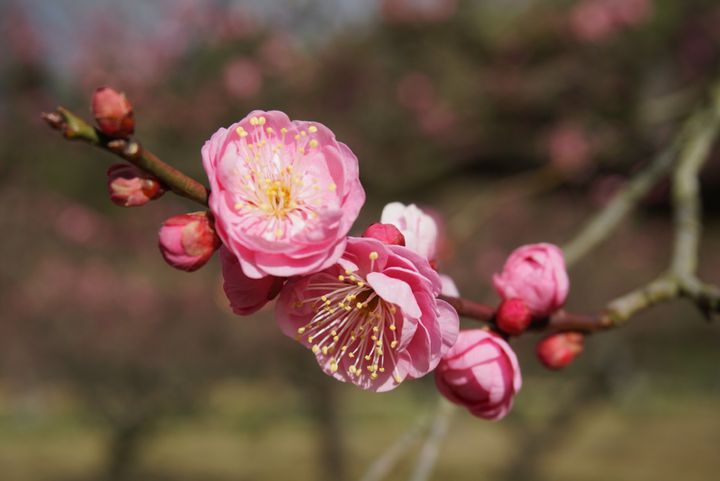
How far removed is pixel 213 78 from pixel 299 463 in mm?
1316

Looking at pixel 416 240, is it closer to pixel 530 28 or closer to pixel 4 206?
pixel 4 206

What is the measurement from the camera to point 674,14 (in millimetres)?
3119

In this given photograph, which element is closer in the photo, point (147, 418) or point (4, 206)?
point (147, 418)

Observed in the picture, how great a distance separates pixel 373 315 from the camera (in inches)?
A: 14.8

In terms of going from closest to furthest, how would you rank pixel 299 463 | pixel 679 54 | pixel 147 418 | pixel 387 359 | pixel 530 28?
pixel 387 359 < pixel 147 418 < pixel 299 463 < pixel 679 54 < pixel 530 28

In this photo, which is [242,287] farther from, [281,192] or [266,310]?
[266,310]

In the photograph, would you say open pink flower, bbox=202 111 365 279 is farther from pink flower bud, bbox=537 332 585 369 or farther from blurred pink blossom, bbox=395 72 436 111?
blurred pink blossom, bbox=395 72 436 111

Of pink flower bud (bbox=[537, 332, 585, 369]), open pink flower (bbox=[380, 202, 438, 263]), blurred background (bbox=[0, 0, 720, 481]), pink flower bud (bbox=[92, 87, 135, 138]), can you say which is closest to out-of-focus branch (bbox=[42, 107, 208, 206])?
pink flower bud (bbox=[92, 87, 135, 138])

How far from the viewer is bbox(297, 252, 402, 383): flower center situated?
0.35m

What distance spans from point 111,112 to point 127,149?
0.05 feet

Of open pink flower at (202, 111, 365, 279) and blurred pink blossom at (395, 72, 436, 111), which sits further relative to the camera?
blurred pink blossom at (395, 72, 436, 111)

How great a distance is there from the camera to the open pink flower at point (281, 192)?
0.30 metres

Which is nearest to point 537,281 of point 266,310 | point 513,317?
point 513,317

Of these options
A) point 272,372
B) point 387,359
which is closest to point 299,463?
point 272,372
